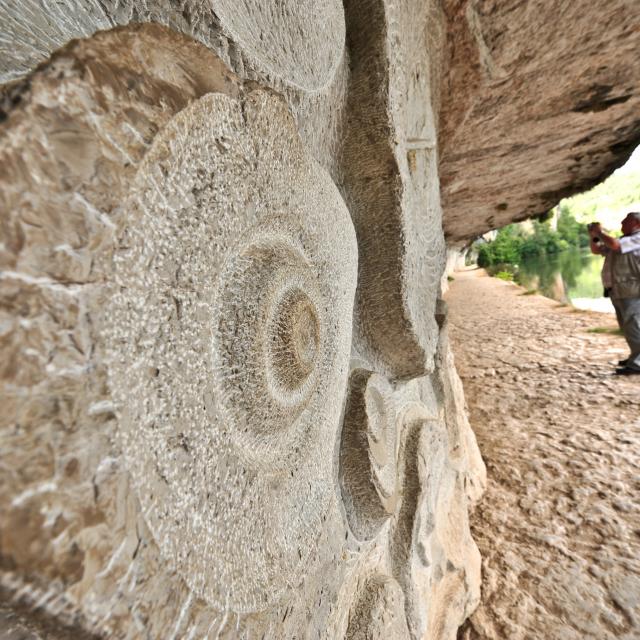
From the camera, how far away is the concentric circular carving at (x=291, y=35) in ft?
1.04

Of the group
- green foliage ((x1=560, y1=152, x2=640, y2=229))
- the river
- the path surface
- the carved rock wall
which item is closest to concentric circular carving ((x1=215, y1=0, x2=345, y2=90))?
the carved rock wall

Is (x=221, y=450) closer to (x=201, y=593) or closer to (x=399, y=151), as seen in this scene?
(x=201, y=593)

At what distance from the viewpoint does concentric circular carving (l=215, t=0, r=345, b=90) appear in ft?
1.04

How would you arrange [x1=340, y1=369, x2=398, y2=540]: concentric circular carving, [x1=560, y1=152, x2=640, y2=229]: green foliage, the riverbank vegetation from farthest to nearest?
[x1=560, y1=152, x2=640, y2=229]: green foliage
the riverbank vegetation
[x1=340, y1=369, x2=398, y2=540]: concentric circular carving

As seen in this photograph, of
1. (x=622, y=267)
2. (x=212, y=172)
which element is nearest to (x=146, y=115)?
(x=212, y=172)

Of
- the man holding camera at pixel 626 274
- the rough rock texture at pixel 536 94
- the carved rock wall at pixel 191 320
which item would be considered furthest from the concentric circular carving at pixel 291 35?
the man holding camera at pixel 626 274

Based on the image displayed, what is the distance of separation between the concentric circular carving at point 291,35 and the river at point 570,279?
20.6 feet

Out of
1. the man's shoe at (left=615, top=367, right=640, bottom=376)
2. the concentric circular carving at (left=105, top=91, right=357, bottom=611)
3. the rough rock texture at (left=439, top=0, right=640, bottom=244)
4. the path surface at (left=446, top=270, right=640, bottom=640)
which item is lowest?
the path surface at (left=446, top=270, right=640, bottom=640)

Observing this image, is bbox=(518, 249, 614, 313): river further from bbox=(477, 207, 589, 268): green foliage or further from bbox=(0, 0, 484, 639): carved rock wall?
bbox=(0, 0, 484, 639): carved rock wall

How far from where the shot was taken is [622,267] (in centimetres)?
207

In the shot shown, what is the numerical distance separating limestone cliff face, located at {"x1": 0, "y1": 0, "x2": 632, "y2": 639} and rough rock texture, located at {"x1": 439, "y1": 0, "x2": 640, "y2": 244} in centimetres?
52

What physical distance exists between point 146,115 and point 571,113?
64.0 inches

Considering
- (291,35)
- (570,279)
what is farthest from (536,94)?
(570,279)

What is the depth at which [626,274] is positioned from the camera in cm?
205
